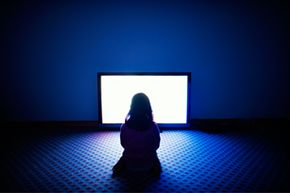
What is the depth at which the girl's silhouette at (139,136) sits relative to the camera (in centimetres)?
219

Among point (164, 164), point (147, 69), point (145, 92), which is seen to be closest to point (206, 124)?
point (145, 92)

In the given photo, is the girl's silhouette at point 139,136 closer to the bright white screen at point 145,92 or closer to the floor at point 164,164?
the floor at point 164,164

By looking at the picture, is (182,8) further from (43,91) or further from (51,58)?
(43,91)

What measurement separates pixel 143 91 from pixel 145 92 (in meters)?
0.04

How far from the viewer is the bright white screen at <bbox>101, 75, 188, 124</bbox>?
371 cm

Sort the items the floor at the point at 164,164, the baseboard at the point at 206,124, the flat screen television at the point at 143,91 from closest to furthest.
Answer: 1. the floor at the point at 164,164
2. the flat screen television at the point at 143,91
3. the baseboard at the point at 206,124

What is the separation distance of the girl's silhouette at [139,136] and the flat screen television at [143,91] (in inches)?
56.4

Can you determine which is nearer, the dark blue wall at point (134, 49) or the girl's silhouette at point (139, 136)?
the girl's silhouette at point (139, 136)

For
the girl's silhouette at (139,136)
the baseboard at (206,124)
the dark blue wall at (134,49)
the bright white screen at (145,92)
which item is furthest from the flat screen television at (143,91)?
the girl's silhouette at (139,136)

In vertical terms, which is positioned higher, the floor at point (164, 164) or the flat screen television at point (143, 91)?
the flat screen television at point (143, 91)

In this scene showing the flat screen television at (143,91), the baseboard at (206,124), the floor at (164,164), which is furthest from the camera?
the baseboard at (206,124)

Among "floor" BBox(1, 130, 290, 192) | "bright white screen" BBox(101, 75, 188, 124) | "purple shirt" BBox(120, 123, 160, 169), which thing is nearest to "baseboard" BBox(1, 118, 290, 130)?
"floor" BBox(1, 130, 290, 192)

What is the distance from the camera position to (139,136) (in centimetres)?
219

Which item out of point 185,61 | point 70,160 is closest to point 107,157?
point 70,160
